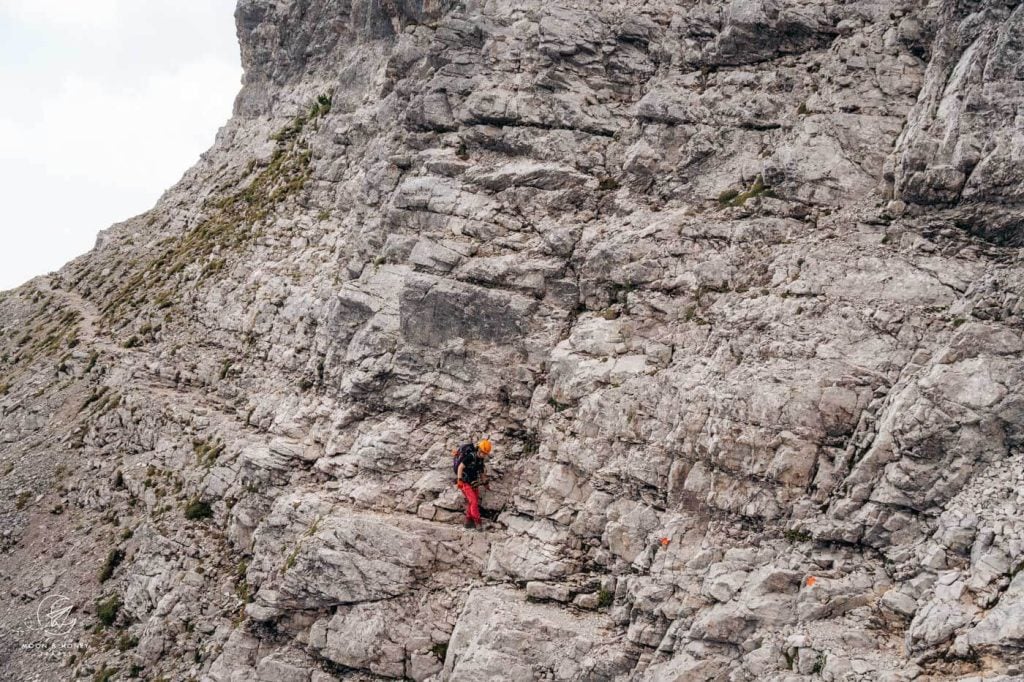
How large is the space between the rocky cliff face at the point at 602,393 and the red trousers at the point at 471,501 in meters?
0.63

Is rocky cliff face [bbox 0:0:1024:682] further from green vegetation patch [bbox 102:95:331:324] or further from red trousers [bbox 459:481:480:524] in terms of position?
green vegetation patch [bbox 102:95:331:324]

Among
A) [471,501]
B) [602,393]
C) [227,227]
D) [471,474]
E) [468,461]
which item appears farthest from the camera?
[227,227]

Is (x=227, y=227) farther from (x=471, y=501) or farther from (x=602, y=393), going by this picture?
(x=602, y=393)

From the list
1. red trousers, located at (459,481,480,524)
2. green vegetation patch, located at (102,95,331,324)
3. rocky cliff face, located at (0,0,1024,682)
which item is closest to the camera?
rocky cliff face, located at (0,0,1024,682)

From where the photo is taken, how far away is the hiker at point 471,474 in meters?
25.9

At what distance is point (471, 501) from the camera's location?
25922 mm

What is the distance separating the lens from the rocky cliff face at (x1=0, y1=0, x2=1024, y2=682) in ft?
63.1

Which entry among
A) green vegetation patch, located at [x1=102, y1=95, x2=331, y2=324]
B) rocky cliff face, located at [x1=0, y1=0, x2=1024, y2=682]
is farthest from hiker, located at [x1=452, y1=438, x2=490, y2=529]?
green vegetation patch, located at [x1=102, y1=95, x2=331, y2=324]

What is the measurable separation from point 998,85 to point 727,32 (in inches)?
379

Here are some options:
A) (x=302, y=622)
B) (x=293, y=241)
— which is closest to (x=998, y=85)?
(x=302, y=622)

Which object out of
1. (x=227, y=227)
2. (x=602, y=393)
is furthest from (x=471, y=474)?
(x=227, y=227)

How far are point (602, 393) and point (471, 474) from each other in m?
4.88

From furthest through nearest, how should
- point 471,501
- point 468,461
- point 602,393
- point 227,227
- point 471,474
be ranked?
point 227,227 < point 471,474 < point 468,461 < point 471,501 < point 602,393

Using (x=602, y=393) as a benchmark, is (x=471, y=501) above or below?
below
